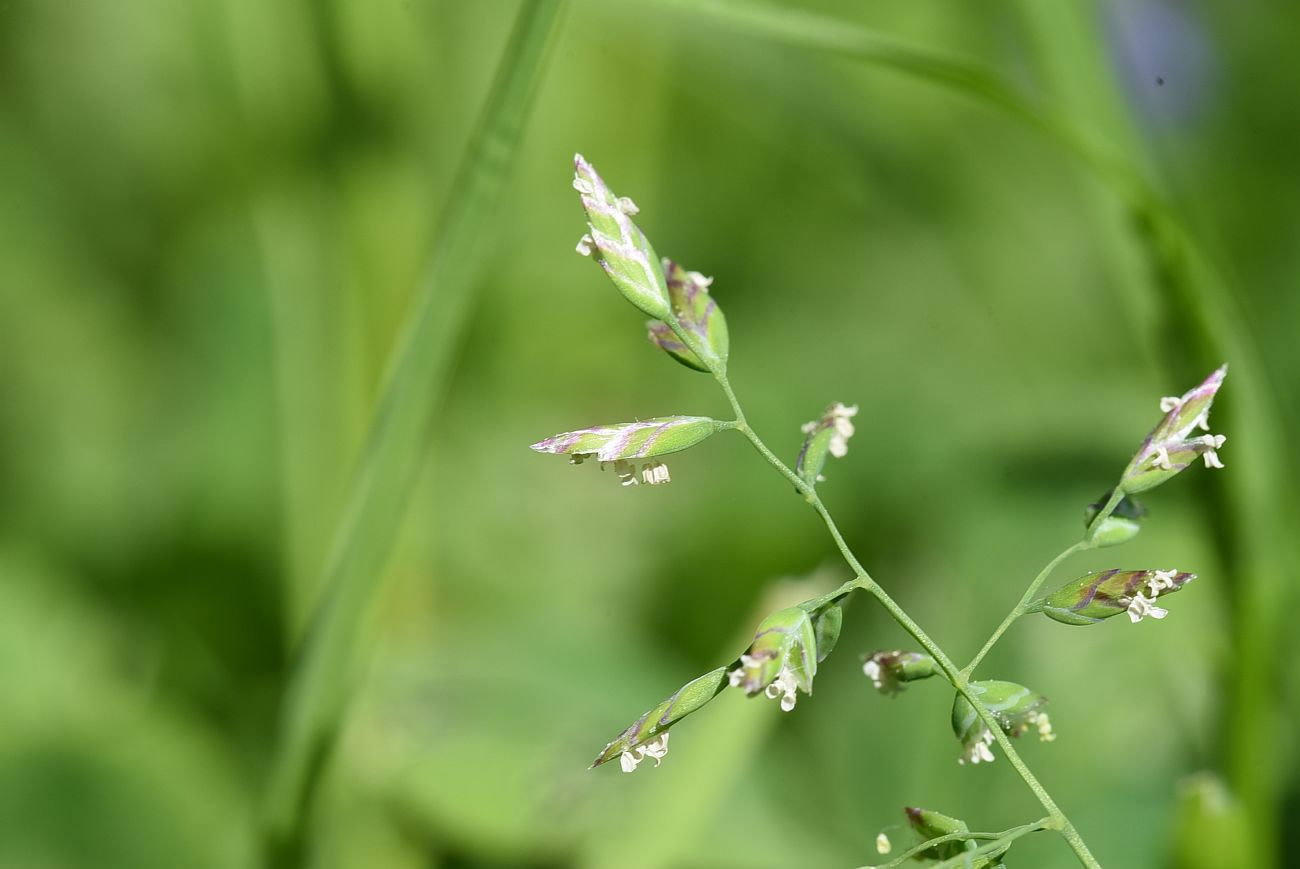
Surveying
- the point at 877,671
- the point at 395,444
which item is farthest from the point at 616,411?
the point at 877,671

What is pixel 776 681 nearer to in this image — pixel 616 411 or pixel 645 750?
pixel 645 750

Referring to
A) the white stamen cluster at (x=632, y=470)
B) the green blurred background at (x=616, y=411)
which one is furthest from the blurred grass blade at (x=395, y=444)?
the white stamen cluster at (x=632, y=470)

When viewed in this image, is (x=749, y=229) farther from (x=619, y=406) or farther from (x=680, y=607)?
(x=680, y=607)

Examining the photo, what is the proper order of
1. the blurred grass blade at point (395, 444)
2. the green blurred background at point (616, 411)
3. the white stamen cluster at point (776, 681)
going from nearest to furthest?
the white stamen cluster at point (776, 681) < the blurred grass blade at point (395, 444) < the green blurred background at point (616, 411)

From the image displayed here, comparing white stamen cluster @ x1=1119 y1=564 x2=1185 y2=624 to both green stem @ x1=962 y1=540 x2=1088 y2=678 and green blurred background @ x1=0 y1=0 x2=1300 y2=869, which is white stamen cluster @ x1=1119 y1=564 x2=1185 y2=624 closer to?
green stem @ x1=962 y1=540 x2=1088 y2=678

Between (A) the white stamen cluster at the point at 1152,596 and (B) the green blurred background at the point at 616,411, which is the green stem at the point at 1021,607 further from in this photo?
(B) the green blurred background at the point at 616,411

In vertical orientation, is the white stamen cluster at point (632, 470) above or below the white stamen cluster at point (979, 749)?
above

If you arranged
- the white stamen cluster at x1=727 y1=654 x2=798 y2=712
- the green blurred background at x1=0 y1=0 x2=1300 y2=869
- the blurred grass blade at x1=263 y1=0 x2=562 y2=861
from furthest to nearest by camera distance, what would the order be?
the green blurred background at x1=0 y1=0 x2=1300 y2=869, the blurred grass blade at x1=263 y1=0 x2=562 y2=861, the white stamen cluster at x1=727 y1=654 x2=798 y2=712

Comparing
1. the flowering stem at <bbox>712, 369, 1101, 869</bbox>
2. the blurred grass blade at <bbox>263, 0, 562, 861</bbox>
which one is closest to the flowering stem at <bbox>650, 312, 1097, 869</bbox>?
the flowering stem at <bbox>712, 369, 1101, 869</bbox>

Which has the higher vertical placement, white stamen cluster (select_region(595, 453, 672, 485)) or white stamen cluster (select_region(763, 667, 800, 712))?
white stamen cluster (select_region(595, 453, 672, 485))

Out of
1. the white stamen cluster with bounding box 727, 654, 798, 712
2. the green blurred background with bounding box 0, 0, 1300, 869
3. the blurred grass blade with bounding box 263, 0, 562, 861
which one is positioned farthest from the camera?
the green blurred background with bounding box 0, 0, 1300, 869
